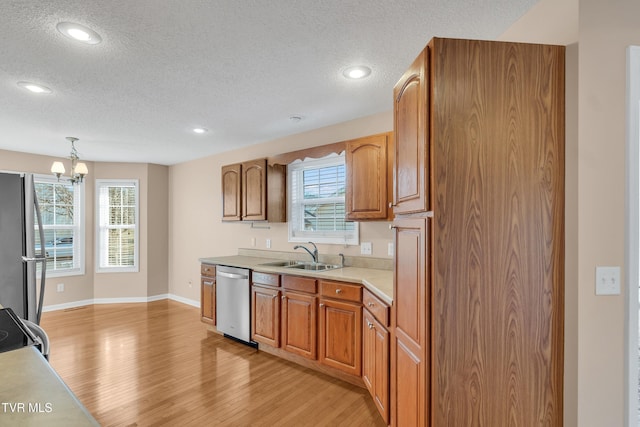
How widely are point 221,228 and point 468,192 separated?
4.25 meters

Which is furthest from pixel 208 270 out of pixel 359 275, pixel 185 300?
pixel 359 275

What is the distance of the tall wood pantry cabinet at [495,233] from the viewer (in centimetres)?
136

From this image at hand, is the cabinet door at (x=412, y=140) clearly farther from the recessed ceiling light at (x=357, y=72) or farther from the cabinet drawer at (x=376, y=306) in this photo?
the cabinet drawer at (x=376, y=306)

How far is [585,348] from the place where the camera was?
1.33 meters

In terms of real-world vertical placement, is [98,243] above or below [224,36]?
below

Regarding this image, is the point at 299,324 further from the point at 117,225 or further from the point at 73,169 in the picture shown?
the point at 117,225

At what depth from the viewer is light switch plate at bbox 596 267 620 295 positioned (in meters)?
1.33

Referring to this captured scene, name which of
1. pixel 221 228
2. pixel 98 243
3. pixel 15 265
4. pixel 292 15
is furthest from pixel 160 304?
pixel 292 15

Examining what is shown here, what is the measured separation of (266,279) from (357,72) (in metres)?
2.16

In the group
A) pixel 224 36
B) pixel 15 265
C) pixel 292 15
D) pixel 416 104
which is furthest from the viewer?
pixel 15 265

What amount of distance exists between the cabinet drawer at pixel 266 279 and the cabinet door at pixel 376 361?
1.07m

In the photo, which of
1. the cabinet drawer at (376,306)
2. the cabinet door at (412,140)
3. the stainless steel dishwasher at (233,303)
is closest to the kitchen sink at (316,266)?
the stainless steel dishwasher at (233,303)

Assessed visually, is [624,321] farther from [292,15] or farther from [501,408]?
[292,15]

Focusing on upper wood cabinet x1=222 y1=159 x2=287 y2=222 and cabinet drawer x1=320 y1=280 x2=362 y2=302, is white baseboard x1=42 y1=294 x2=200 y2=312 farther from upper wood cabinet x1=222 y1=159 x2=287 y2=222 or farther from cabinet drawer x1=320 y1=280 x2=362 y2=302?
cabinet drawer x1=320 y1=280 x2=362 y2=302
